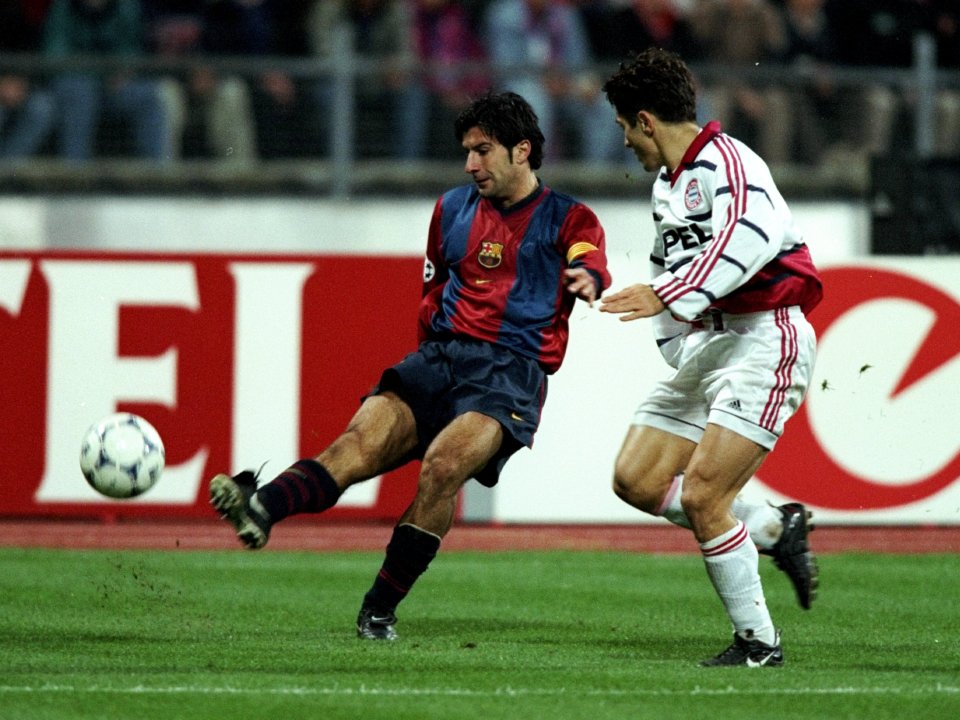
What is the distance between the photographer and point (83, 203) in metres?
13.9

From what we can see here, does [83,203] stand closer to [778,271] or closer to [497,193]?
[497,193]

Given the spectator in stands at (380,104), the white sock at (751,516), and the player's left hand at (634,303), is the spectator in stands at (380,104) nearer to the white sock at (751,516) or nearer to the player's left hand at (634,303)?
the white sock at (751,516)

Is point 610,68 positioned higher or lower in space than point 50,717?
higher

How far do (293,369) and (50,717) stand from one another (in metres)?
6.05

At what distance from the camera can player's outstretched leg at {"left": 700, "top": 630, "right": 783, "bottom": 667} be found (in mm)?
6594

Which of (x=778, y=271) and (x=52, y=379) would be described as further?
(x=52, y=379)

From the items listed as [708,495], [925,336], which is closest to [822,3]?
[925,336]

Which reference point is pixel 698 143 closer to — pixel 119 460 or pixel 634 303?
pixel 634 303

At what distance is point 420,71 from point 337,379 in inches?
130

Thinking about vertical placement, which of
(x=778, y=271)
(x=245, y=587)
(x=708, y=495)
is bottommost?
(x=245, y=587)

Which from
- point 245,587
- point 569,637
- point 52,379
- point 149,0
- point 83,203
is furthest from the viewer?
point 149,0

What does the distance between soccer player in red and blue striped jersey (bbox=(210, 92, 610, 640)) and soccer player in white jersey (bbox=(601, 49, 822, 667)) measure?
523 mm

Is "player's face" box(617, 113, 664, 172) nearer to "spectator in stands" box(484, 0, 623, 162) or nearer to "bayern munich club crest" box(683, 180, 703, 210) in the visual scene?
"bayern munich club crest" box(683, 180, 703, 210)

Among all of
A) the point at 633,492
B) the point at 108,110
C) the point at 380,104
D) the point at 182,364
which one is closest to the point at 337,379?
the point at 182,364
